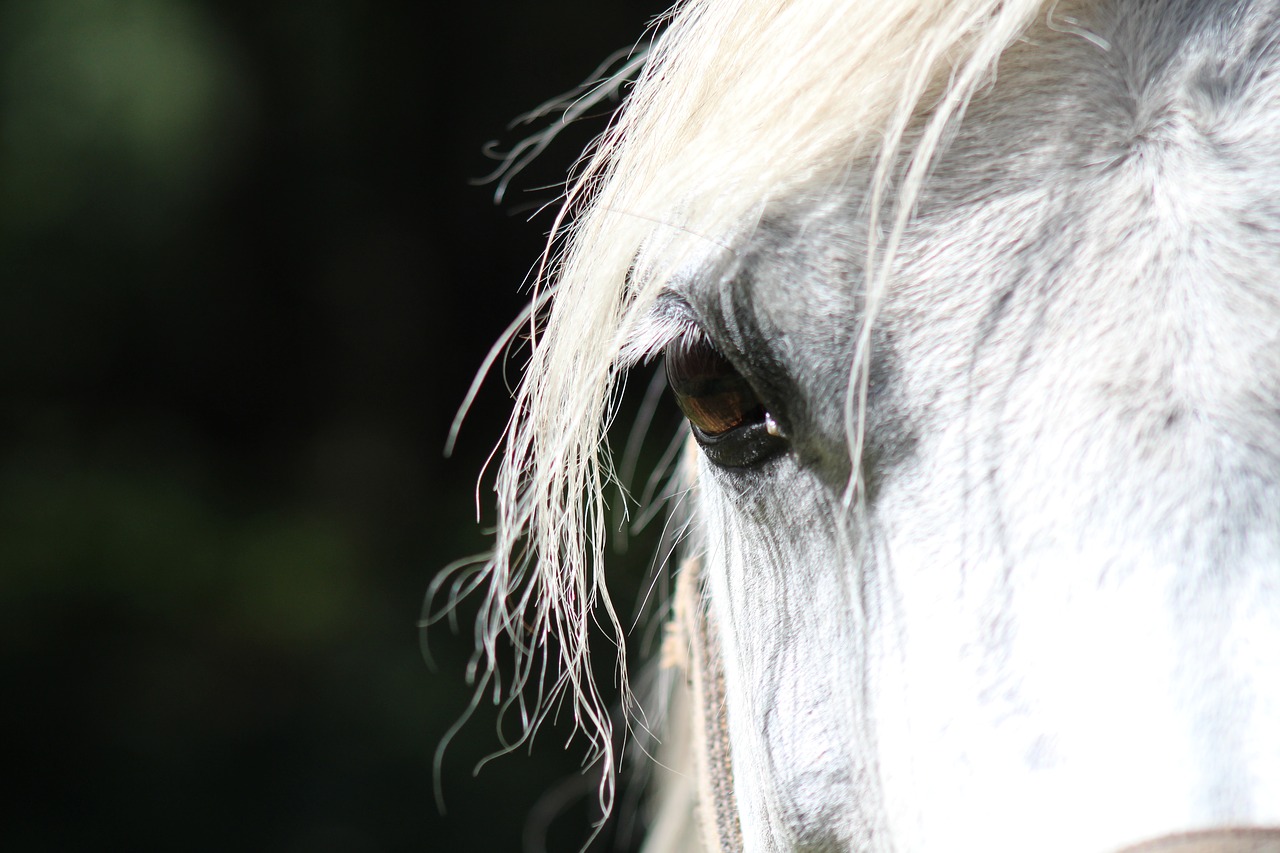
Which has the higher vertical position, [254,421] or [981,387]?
[254,421]

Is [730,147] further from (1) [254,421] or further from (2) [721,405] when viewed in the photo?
(1) [254,421]

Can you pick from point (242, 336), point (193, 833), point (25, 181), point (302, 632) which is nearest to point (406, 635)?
point (302, 632)

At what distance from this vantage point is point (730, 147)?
59 centimetres

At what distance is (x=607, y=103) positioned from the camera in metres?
2.86

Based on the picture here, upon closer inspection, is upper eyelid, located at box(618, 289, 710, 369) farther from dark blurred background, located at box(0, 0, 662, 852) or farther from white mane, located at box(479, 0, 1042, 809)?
dark blurred background, located at box(0, 0, 662, 852)

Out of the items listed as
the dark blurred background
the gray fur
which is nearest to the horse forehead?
the gray fur

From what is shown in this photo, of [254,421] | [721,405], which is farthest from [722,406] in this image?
[254,421]

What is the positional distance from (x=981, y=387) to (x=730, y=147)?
0.19m

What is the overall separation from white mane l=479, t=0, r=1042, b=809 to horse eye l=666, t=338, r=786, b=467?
0.05 meters

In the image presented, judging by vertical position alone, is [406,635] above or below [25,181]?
below

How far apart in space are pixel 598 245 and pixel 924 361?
0.78 feet

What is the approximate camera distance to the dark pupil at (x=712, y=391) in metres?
0.61

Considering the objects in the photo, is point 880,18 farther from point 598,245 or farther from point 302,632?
point 302,632

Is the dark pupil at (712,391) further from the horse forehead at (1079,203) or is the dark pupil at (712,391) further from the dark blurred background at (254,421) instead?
the dark blurred background at (254,421)
